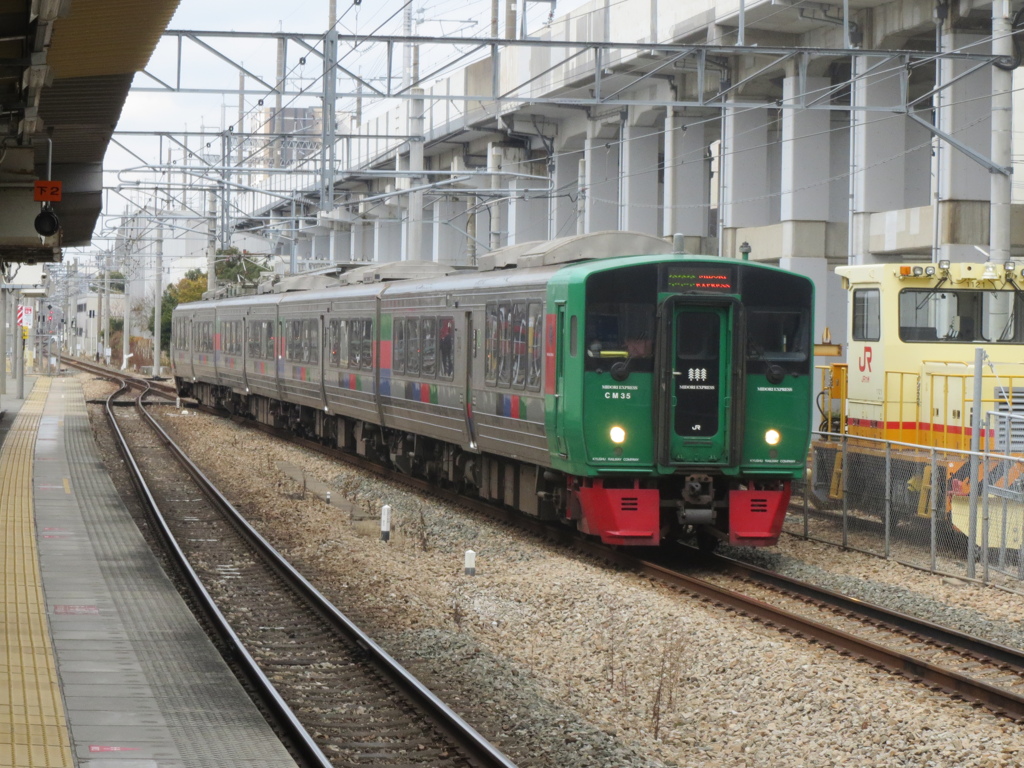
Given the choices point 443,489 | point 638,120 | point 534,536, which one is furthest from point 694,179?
point 534,536

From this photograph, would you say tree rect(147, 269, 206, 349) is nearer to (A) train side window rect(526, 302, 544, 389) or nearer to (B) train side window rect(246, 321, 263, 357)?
(B) train side window rect(246, 321, 263, 357)

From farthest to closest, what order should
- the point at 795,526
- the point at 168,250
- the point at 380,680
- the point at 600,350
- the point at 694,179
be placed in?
the point at 168,250
the point at 694,179
the point at 795,526
the point at 600,350
the point at 380,680

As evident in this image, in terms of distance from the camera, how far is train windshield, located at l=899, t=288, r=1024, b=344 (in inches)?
635

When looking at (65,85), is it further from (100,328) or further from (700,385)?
(100,328)

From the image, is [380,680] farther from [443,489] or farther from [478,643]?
[443,489]

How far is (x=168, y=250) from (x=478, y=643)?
105019 mm

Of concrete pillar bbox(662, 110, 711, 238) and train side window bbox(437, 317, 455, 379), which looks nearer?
train side window bbox(437, 317, 455, 379)

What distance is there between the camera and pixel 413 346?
1975 cm

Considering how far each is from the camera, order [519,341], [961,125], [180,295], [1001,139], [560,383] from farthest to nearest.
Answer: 1. [180,295]
2. [961,125]
3. [1001,139]
4. [519,341]
5. [560,383]

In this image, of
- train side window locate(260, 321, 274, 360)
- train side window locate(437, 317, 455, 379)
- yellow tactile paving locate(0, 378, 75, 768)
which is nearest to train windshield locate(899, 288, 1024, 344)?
train side window locate(437, 317, 455, 379)

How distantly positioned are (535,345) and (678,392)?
5.79 feet

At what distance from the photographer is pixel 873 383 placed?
16562 millimetres

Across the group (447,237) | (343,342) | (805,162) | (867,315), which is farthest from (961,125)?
(447,237)

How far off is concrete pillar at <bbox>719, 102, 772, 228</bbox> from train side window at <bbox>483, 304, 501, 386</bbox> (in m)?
15.5
